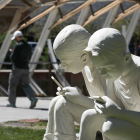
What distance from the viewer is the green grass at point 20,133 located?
5.20 m

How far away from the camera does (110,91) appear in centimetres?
325

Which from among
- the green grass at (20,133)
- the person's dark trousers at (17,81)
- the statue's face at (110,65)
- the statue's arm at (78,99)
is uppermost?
the statue's face at (110,65)

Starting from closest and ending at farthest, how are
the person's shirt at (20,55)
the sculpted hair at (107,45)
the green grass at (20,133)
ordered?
the sculpted hair at (107,45)
the green grass at (20,133)
the person's shirt at (20,55)

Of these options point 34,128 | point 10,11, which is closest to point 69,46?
point 34,128

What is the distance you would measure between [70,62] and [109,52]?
0.80m

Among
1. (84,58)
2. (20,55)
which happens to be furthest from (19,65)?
(84,58)

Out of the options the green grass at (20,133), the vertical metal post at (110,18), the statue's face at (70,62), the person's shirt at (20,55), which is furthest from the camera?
the vertical metal post at (110,18)

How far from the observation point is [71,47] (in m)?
3.37

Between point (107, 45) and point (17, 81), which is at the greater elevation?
point (107, 45)

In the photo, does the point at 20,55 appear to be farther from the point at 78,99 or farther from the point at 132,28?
the point at 132,28

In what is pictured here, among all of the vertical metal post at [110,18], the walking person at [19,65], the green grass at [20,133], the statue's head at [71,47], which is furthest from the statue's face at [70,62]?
the vertical metal post at [110,18]

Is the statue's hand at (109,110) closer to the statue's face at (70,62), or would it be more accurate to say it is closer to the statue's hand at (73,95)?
the statue's hand at (73,95)

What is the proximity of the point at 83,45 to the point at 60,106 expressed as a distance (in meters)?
0.56

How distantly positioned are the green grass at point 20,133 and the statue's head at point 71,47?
1.98m
